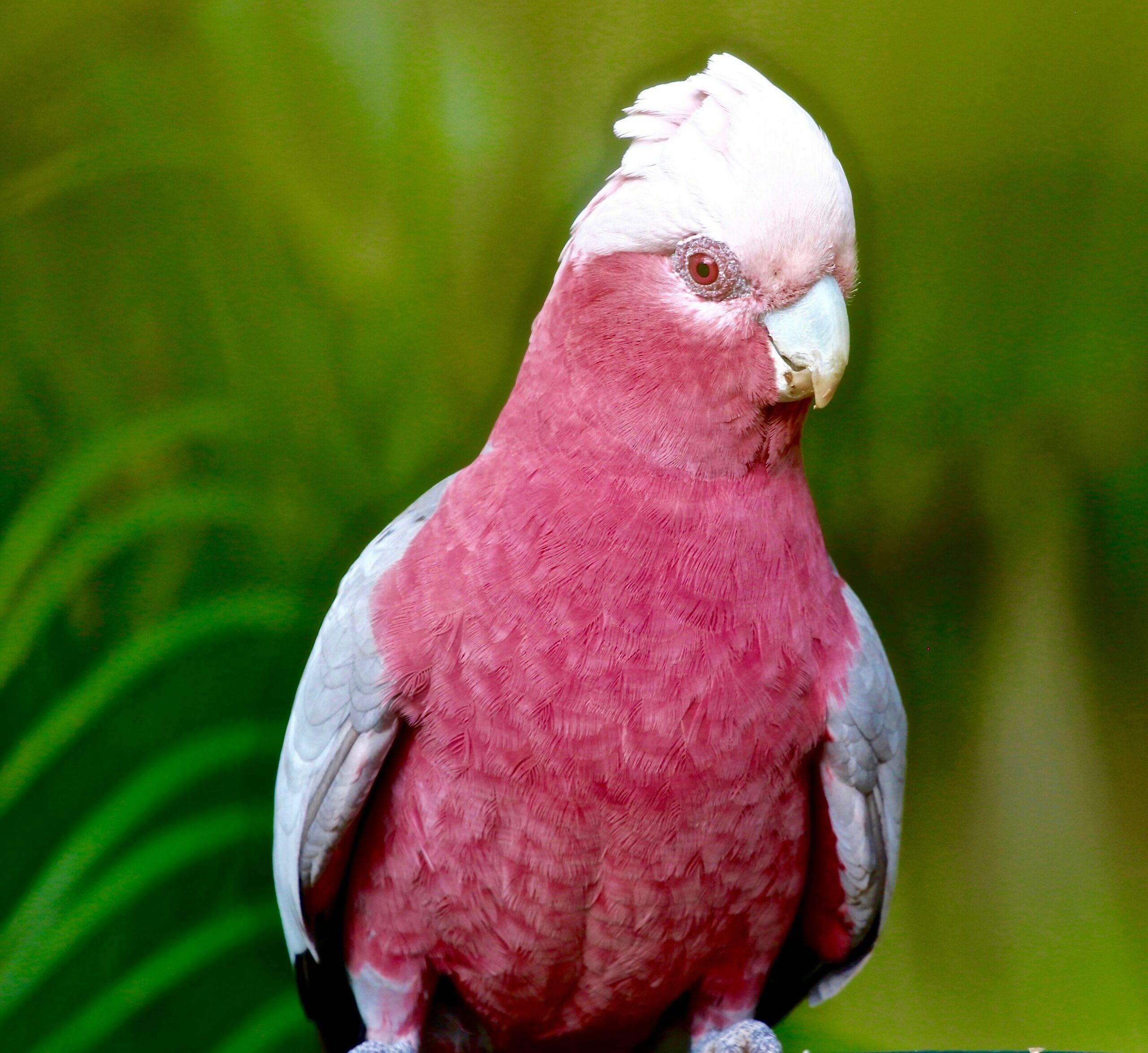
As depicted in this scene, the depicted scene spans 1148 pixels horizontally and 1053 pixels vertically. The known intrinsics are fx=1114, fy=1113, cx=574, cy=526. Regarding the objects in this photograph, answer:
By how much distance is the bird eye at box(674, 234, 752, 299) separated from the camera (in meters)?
0.89

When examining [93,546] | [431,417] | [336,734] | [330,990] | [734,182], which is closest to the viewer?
[734,182]

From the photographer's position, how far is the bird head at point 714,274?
0.88m

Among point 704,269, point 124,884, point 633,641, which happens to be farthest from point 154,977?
point 704,269

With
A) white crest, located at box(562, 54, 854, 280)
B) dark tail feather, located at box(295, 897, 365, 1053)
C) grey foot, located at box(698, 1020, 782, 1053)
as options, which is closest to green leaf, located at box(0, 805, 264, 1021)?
dark tail feather, located at box(295, 897, 365, 1053)

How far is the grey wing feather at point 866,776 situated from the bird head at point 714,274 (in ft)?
0.86

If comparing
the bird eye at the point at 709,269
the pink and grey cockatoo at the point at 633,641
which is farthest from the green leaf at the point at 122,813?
the bird eye at the point at 709,269

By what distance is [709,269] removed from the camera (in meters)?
0.90

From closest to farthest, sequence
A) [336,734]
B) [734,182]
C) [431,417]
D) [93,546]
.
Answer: [734,182], [336,734], [93,546], [431,417]

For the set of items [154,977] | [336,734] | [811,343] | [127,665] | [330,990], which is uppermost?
[811,343]

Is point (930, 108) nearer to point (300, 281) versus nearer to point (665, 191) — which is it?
point (665, 191)

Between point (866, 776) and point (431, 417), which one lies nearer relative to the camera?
point (866, 776)

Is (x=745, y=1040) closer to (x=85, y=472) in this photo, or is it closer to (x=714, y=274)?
(x=714, y=274)

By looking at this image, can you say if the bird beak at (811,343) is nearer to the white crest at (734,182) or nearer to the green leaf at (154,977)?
the white crest at (734,182)

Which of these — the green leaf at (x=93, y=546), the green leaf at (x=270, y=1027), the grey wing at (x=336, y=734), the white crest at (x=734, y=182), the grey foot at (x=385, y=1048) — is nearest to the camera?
the white crest at (x=734, y=182)
